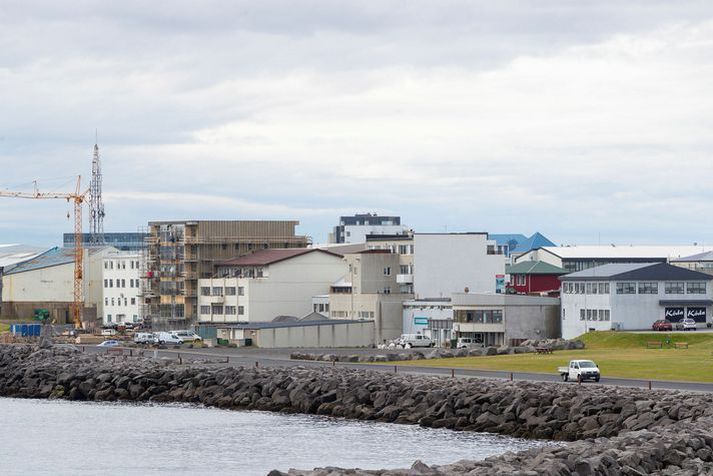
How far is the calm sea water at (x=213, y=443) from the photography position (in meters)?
58.9

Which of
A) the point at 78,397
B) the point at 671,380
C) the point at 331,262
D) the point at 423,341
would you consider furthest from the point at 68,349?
the point at 671,380

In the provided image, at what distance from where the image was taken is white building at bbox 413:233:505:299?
149m

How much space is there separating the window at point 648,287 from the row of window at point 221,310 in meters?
47.8

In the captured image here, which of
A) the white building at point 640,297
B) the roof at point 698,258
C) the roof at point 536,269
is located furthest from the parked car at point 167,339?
the roof at point 698,258

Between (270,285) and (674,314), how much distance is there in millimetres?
47624

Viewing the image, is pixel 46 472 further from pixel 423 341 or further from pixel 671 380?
pixel 423 341

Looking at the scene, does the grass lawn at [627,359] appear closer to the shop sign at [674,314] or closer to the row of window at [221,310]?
the shop sign at [674,314]

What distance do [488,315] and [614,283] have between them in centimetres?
1334

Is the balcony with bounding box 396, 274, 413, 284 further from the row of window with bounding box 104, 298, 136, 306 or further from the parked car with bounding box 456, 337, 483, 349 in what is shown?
the row of window with bounding box 104, 298, 136, 306

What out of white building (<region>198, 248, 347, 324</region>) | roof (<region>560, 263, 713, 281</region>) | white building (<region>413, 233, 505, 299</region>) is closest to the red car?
roof (<region>560, 263, 713, 281</region>)

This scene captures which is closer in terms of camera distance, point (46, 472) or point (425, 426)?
point (46, 472)

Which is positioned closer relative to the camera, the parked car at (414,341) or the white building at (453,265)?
the parked car at (414,341)

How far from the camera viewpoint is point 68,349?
11638 centimetres

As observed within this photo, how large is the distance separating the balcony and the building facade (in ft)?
53.1
